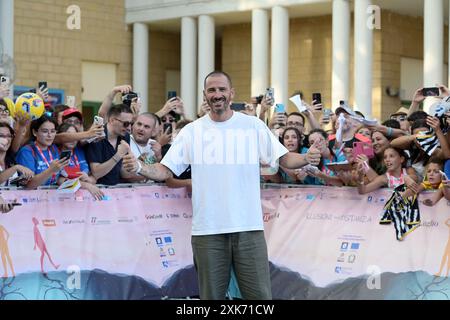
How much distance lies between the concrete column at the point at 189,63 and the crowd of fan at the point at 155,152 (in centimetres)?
1881

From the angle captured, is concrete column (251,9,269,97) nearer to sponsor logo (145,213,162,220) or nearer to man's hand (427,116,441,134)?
sponsor logo (145,213,162,220)

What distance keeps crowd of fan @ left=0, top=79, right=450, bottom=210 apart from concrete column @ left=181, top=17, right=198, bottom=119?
18.8m

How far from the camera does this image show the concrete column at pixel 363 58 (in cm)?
2377

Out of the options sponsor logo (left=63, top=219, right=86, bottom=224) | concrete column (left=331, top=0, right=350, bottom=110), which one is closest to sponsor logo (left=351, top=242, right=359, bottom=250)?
sponsor logo (left=63, top=219, right=86, bottom=224)

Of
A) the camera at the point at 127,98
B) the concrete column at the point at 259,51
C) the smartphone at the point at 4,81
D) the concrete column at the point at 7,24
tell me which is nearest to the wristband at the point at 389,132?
the camera at the point at 127,98

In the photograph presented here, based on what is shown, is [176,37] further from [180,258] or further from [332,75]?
[180,258]

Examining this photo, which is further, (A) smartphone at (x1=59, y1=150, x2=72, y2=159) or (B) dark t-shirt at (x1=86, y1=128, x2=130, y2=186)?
(B) dark t-shirt at (x1=86, y1=128, x2=130, y2=186)

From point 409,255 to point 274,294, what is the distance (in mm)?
1482

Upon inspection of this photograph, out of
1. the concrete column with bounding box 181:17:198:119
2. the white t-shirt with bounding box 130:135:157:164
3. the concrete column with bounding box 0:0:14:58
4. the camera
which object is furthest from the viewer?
the concrete column with bounding box 181:17:198:119

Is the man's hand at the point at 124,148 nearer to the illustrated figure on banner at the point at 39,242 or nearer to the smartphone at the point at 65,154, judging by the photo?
the smartphone at the point at 65,154

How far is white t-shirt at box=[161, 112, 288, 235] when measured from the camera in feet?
18.9
